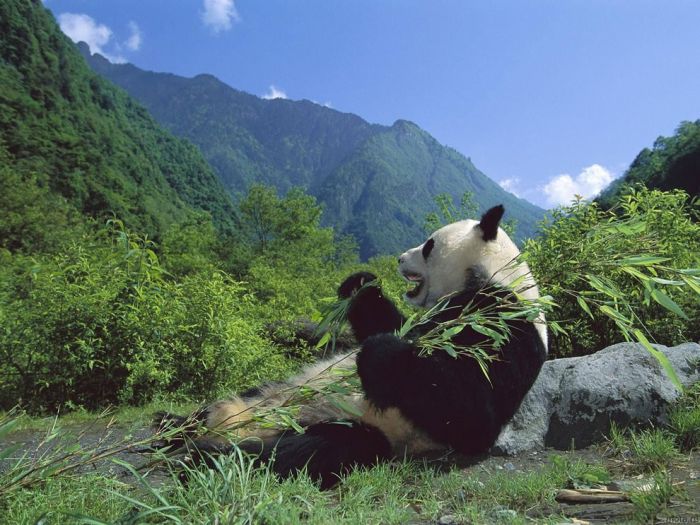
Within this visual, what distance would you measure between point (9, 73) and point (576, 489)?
73446 mm

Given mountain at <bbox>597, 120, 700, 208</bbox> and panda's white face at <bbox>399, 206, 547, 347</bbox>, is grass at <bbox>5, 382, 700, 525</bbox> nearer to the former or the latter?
panda's white face at <bbox>399, 206, 547, 347</bbox>

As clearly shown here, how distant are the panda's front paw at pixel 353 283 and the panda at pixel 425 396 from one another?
58 centimetres

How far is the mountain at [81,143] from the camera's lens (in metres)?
47.8

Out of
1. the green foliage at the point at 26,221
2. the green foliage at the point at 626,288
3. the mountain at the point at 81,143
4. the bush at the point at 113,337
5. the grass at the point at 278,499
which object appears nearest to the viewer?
the grass at the point at 278,499

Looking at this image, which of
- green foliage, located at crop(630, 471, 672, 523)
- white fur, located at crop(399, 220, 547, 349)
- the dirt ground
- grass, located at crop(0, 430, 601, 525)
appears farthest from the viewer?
white fur, located at crop(399, 220, 547, 349)

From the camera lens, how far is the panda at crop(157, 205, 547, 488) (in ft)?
9.57

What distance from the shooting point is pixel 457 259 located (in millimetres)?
3715

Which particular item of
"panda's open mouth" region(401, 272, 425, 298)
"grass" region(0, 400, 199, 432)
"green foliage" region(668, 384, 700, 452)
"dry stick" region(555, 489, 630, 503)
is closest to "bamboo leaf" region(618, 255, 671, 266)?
"dry stick" region(555, 489, 630, 503)

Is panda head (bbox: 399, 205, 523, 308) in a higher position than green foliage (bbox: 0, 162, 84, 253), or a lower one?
lower

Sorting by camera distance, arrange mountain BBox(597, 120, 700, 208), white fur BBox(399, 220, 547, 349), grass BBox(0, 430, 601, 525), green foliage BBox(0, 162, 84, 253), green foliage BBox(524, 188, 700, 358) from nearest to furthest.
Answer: grass BBox(0, 430, 601, 525) → white fur BBox(399, 220, 547, 349) → green foliage BBox(524, 188, 700, 358) → green foliage BBox(0, 162, 84, 253) → mountain BBox(597, 120, 700, 208)

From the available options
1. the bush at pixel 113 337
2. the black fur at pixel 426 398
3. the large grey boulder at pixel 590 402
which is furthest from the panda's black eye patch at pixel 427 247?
the bush at pixel 113 337

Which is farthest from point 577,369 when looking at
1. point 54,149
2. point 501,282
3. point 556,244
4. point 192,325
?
point 54,149

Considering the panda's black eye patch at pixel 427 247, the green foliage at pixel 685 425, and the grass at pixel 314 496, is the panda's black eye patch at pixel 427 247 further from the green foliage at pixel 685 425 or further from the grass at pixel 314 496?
the green foliage at pixel 685 425

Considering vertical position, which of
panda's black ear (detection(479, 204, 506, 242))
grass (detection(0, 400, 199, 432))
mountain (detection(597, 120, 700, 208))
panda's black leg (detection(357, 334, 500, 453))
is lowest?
grass (detection(0, 400, 199, 432))
